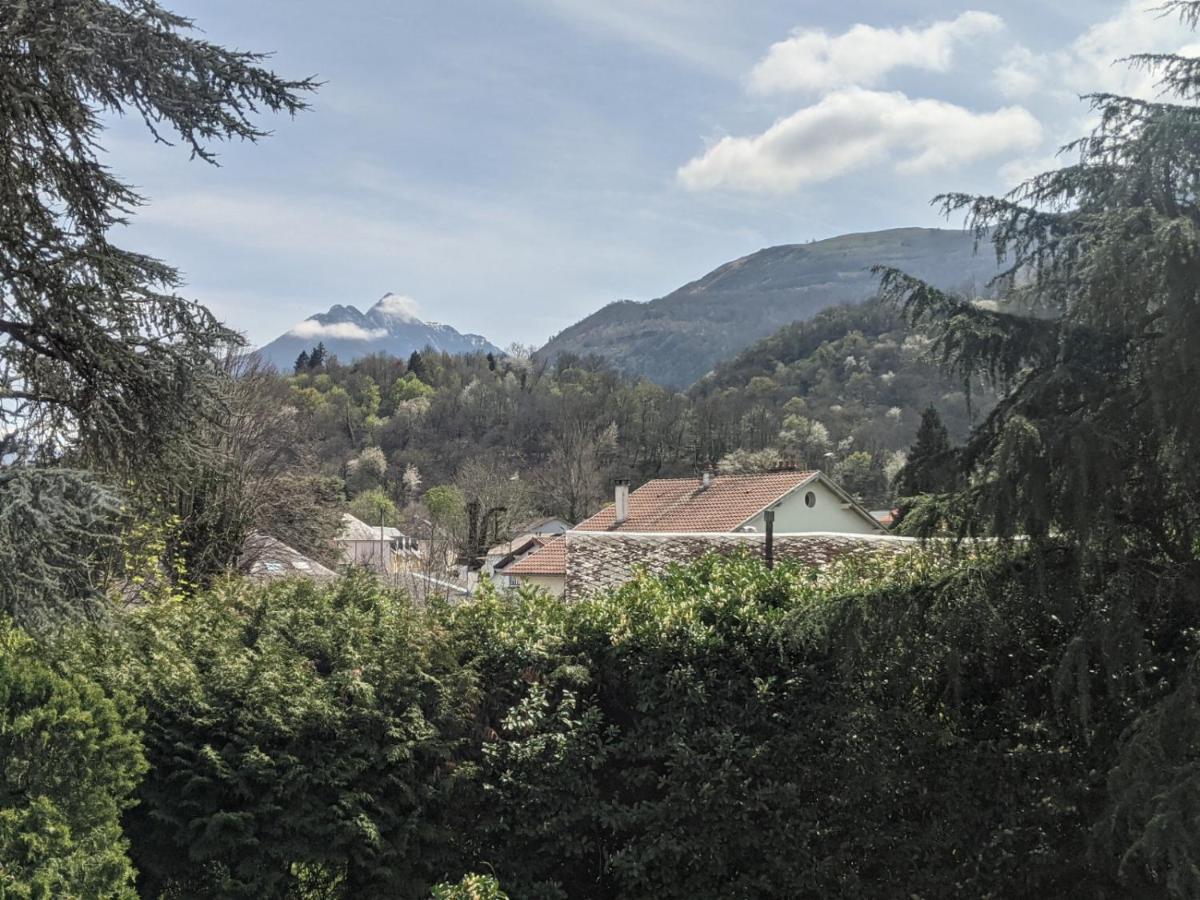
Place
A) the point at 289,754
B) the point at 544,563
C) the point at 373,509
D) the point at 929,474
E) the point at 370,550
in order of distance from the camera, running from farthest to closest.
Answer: the point at 373,509 < the point at 544,563 < the point at 370,550 < the point at 289,754 < the point at 929,474

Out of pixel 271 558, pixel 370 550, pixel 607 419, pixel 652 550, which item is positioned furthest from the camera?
pixel 607 419

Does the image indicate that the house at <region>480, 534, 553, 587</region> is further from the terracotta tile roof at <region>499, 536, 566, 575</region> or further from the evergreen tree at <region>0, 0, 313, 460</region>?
the evergreen tree at <region>0, 0, 313, 460</region>

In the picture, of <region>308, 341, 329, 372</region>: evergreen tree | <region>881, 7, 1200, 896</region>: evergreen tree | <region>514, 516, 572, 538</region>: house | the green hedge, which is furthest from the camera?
<region>308, 341, 329, 372</region>: evergreen tree

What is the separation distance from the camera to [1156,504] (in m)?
4.56

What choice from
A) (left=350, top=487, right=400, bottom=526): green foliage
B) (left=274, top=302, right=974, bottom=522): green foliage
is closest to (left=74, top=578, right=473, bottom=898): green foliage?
(left=274, top=302, right=974, bottom=522): green foliage

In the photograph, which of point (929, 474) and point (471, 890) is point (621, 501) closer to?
point (929, 474)

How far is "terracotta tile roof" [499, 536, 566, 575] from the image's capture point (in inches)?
1038

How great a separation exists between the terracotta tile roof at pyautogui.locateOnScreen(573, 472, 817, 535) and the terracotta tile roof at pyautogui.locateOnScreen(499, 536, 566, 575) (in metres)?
1.55

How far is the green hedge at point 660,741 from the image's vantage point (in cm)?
518

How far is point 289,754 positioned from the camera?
567 cm

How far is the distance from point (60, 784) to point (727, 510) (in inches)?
854

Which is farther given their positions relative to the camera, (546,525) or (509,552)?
(546,525)

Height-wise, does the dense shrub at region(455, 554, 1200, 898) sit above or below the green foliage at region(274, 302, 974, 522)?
below

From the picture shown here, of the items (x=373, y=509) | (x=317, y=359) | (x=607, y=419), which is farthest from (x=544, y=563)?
(x=317, y=359)
